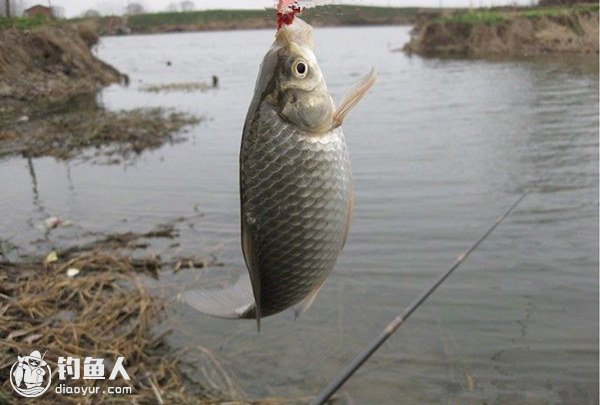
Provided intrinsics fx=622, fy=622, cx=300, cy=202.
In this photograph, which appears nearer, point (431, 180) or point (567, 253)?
point (567, 253)

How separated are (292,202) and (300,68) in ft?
0.70

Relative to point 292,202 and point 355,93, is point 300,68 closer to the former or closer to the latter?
point 355,93

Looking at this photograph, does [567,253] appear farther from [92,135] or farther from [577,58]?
[577,58]

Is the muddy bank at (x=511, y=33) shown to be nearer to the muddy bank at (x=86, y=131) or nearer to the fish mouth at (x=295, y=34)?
the muddy bank at (x=86, y=131)

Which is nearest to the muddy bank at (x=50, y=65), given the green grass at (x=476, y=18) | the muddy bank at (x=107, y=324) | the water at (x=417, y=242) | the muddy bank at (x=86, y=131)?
the muddy bank at (x=86, y=131)

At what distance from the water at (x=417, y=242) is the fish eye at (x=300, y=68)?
1.02 feet

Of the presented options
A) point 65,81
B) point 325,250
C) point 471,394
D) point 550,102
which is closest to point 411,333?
point 471,394

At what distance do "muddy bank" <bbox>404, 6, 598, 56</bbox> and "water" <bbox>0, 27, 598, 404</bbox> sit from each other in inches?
815

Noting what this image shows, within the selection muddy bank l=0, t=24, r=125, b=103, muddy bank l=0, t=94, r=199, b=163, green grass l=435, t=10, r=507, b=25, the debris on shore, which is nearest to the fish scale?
muddy bank l=0, t=94, r=199, b=163

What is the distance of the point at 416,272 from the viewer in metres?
6.52

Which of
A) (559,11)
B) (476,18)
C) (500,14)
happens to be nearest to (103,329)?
(559,11)

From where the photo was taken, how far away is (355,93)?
971 millimetres

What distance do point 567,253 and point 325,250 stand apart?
6.60m

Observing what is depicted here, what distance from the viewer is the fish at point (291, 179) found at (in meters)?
0.97
